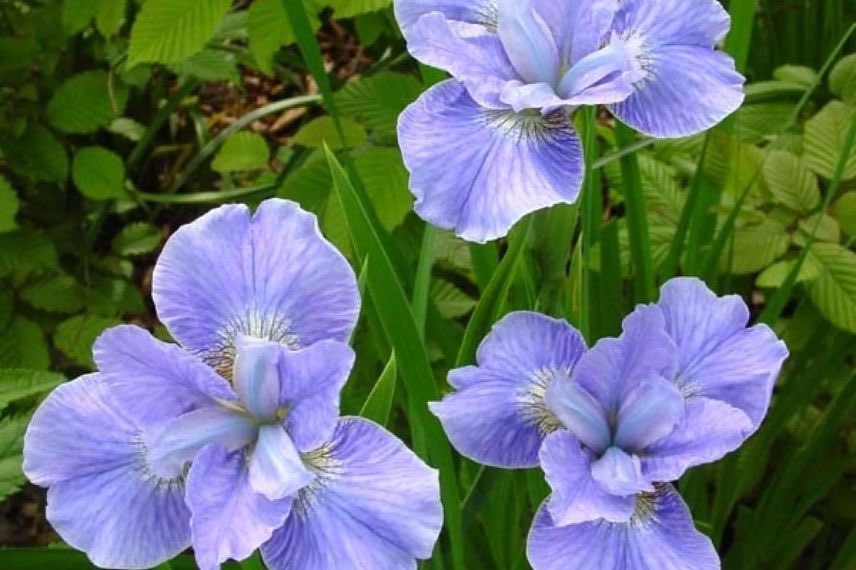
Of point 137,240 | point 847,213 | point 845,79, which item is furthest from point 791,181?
point 137,240

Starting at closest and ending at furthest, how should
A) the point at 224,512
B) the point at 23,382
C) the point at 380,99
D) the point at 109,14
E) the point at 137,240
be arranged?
the point at 224,512 → the point at 23,382 → the point at 380,99 → the point at 109,14 → the point at 137,240

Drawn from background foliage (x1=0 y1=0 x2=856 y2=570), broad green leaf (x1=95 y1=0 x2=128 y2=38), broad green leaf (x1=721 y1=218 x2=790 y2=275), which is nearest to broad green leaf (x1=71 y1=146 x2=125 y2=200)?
background foliage (x1=0 y1=0 x2=856 y2=570)

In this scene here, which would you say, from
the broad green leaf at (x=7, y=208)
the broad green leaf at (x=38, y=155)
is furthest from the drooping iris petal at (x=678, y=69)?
the broad green leaf at (x=38, y=155)

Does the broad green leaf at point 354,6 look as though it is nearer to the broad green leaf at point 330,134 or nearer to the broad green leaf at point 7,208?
the broad green leaf at point 330,134

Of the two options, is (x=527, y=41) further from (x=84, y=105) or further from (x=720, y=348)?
(x=84, y=105)

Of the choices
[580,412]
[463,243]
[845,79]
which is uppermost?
[580,412]

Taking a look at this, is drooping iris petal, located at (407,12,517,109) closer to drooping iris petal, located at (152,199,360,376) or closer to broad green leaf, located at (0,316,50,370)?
drooping iris petal, located at (152,199,360,376)

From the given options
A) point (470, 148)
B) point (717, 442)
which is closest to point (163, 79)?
point (470, 148)
